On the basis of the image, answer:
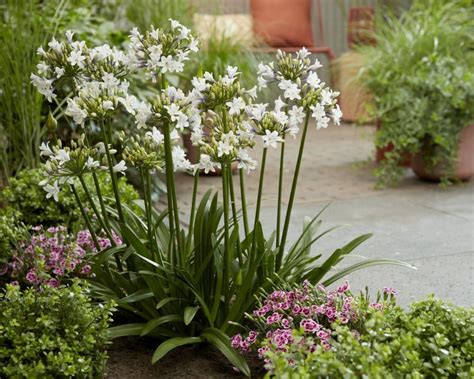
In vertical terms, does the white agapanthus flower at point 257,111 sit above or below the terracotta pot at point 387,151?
above

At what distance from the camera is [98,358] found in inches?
73.9

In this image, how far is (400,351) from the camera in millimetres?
1624

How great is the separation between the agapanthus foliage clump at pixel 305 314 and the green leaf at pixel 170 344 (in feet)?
0.38

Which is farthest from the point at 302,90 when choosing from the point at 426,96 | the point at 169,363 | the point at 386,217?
the point at 426,96

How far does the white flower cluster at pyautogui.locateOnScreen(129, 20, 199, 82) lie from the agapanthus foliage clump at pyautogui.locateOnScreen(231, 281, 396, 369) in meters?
0.65

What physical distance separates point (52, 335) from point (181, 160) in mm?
592

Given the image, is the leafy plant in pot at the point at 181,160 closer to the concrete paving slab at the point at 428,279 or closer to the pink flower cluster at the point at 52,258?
the pink flower cluster at the point at 52,258

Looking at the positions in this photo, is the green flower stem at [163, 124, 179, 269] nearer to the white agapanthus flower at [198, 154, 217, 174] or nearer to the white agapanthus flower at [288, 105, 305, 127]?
the white agapanthus flower at [198, 154, 217, 174]

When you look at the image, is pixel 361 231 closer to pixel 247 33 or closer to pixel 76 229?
pixel 76 229

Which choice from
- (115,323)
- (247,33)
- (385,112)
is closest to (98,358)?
(115,323)

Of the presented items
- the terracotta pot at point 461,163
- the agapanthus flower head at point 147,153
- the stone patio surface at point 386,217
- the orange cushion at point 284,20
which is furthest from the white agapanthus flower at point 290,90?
the orange cushion at point 284,20

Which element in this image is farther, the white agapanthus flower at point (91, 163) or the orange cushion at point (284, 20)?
the orange cushion at point (284, 20)

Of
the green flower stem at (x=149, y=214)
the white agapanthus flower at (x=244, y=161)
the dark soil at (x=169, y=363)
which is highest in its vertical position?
the white agapanthus flower at (x=244, y=161)

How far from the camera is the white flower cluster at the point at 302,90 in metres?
2.00
